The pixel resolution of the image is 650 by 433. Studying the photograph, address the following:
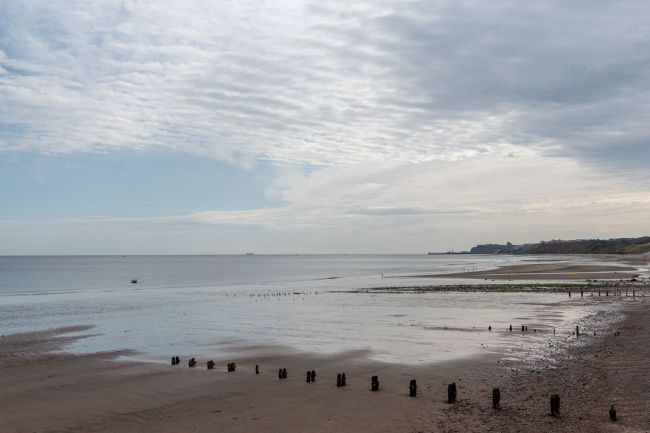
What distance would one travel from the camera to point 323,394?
20.8 metres

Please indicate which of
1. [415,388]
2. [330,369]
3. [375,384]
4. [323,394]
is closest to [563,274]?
[330,369]

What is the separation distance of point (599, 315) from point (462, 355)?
20.3 metres

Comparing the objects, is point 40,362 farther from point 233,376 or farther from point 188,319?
point 188,319

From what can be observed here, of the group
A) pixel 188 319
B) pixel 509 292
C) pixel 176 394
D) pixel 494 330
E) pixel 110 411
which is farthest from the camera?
pixel 509 292

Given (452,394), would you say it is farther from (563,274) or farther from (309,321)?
(563,274)

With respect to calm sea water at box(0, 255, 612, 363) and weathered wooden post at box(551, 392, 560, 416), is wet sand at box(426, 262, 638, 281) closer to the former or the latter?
calm sea water at box(0, 255, 612, 363)

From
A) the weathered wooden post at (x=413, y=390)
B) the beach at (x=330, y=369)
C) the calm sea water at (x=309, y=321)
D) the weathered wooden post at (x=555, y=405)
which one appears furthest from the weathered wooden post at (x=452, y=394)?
the calm sea water at (x=309, y=321)

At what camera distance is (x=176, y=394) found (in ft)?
70.0

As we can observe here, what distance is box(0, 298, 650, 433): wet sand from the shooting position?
55.9ft

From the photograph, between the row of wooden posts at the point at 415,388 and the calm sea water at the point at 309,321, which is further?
the calm sea water at the point at 309,321

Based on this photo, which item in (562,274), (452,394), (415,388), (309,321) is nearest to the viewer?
(452,394)

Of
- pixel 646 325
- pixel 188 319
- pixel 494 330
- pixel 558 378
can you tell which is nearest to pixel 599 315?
pixel 646 325

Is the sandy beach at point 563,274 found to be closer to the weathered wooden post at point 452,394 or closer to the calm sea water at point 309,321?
the calm sea water at point 309,321

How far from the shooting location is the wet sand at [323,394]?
55.9 ft
